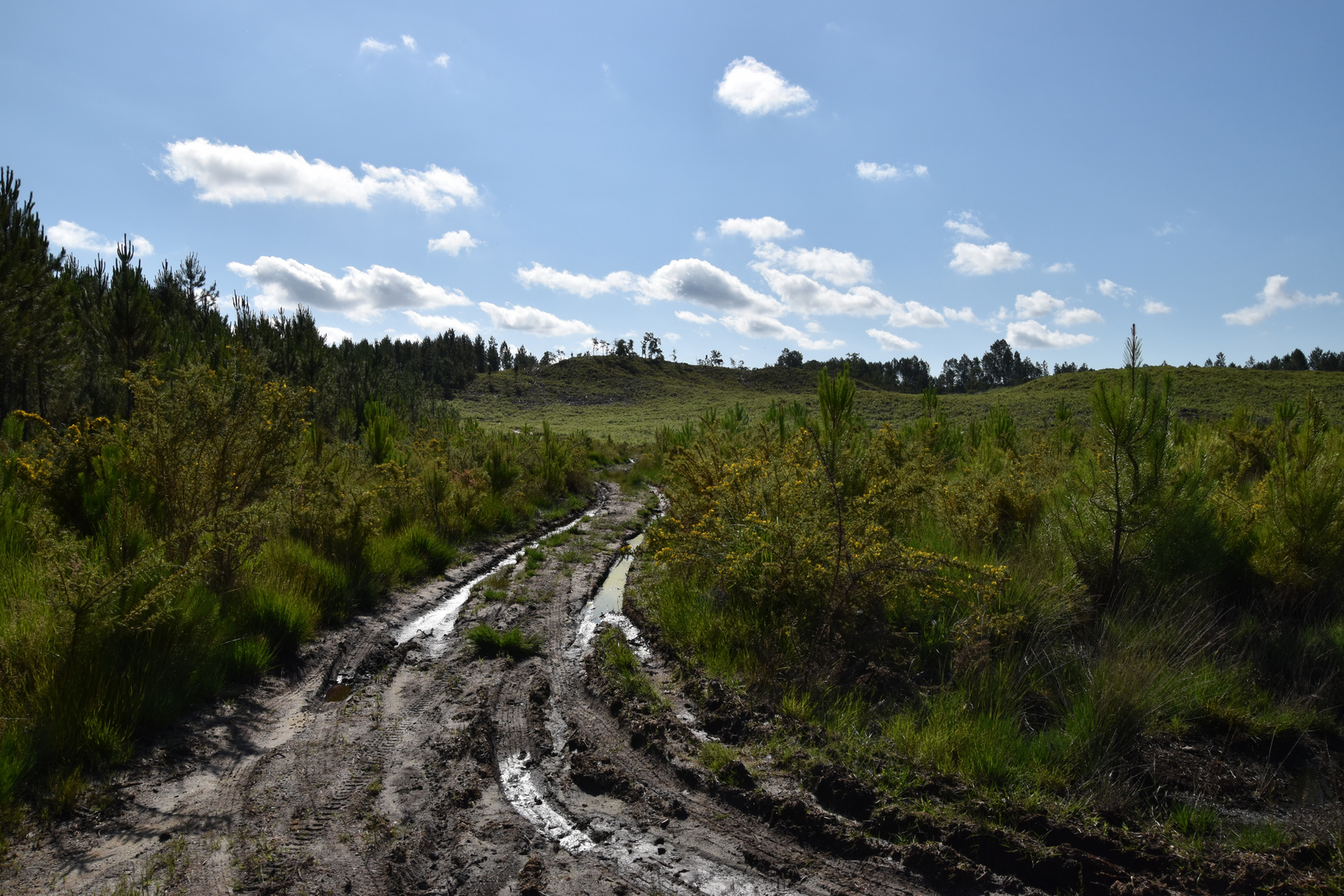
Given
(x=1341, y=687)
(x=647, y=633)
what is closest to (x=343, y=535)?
(x=647, y=633)

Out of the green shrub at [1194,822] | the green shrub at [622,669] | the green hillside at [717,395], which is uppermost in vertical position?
the green hillside at [717,395]

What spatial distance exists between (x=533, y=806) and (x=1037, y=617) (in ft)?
12.7

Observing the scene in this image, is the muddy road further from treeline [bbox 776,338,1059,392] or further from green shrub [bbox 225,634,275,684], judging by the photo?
treeline [bbox 776,338,1059,392]

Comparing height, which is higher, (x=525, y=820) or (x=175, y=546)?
(x=175, y=546)

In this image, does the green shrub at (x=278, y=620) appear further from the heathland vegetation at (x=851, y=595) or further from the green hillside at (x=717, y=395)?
the green hillside at (x=717, y=395)

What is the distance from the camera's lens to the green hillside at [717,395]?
4275 centimetres

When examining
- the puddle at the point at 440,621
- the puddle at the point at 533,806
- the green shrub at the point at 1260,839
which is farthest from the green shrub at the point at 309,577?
the green shrub at the point at 1260,839

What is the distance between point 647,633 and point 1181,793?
401 centimetres

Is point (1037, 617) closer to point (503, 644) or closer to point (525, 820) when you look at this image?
point (525, 820)

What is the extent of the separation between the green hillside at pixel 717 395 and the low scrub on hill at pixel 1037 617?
7.82 meters

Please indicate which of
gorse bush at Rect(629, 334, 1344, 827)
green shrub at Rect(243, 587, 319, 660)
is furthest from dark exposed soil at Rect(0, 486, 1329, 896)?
green shrub at Rect(243, 587, 319, 660)

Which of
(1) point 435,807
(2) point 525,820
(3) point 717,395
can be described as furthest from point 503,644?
(3) point 717,395

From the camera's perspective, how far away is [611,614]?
685 centimetres

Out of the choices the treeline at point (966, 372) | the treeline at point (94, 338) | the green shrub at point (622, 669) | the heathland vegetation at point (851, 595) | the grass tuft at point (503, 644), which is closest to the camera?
the heathland vegetation at point (851, 595)
